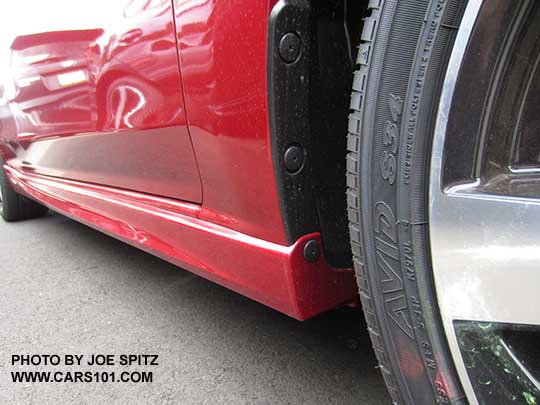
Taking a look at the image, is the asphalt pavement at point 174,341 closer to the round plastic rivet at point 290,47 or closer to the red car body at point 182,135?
the red car body at point 182,135

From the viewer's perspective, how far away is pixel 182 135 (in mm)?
1143

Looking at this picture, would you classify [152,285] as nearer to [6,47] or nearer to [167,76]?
[167,76]

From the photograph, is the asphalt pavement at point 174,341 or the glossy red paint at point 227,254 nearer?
the glossy red paint at point 227,254

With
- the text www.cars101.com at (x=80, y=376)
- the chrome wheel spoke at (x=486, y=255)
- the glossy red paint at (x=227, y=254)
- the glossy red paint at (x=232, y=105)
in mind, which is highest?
the glossy red paint at (x=232, y=105)

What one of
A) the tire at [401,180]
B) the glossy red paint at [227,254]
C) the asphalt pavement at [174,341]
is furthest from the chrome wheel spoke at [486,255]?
the asphalt pavement at [174,341]

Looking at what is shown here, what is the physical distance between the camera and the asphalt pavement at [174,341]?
1.29 meters

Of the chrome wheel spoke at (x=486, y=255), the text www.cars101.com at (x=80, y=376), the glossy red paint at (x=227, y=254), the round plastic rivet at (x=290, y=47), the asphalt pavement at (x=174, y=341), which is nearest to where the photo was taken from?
the chrome wheel spoke at (x=486, y=255)

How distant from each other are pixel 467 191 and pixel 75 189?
1.75 meters

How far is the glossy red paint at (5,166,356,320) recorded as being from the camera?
945 mm

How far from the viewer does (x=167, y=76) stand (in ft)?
3.69

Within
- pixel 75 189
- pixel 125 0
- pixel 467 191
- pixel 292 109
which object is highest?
pixel 125 0

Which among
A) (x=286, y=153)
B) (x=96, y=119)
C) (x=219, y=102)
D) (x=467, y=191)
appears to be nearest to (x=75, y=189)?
(x=96, y=119)

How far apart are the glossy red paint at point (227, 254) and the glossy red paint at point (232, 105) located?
5 cm

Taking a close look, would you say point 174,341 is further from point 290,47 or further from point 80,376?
point 290,47
